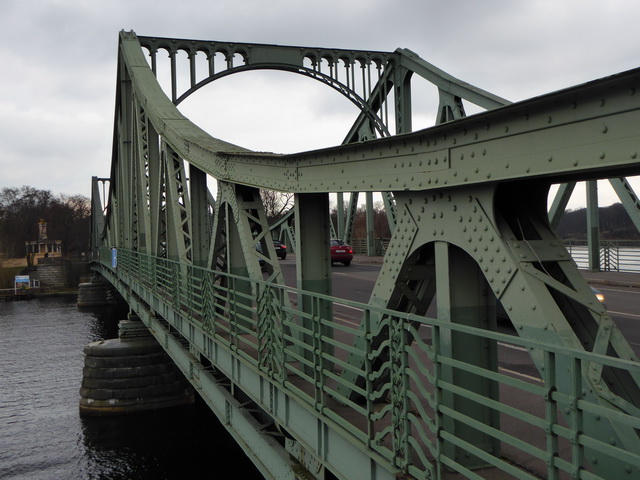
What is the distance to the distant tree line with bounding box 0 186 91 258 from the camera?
97125 millimetres

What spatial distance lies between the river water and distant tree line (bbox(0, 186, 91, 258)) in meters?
80.7

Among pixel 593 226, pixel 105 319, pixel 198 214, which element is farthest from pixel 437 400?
pixel 105 319

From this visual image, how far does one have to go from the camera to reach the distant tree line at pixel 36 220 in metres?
97.1

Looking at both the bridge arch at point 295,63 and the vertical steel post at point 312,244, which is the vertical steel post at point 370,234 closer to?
the bridge arch at point 295,63

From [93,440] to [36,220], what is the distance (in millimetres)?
94987

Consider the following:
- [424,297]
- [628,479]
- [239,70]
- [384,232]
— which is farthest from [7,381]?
[384,232]

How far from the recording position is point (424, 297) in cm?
427

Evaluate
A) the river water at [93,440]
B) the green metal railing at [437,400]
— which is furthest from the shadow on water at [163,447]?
the green metal railing at [437,400]

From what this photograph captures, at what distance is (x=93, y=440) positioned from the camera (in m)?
16.8

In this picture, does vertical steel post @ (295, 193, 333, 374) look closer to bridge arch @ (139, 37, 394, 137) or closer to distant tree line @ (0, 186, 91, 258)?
bridge arch @ (139, 37, 394, 137)

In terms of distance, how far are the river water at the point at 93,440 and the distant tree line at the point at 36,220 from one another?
80.7m

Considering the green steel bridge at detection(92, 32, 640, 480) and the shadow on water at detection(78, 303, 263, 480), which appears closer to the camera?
the green steel bridge at detection(92, 32, 640, 480)

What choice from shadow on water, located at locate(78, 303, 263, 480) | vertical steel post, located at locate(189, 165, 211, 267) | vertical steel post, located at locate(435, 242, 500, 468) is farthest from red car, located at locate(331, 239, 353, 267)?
vertical steel post, located at locate(435, 242, 500, 468)

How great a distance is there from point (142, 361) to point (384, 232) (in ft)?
201
